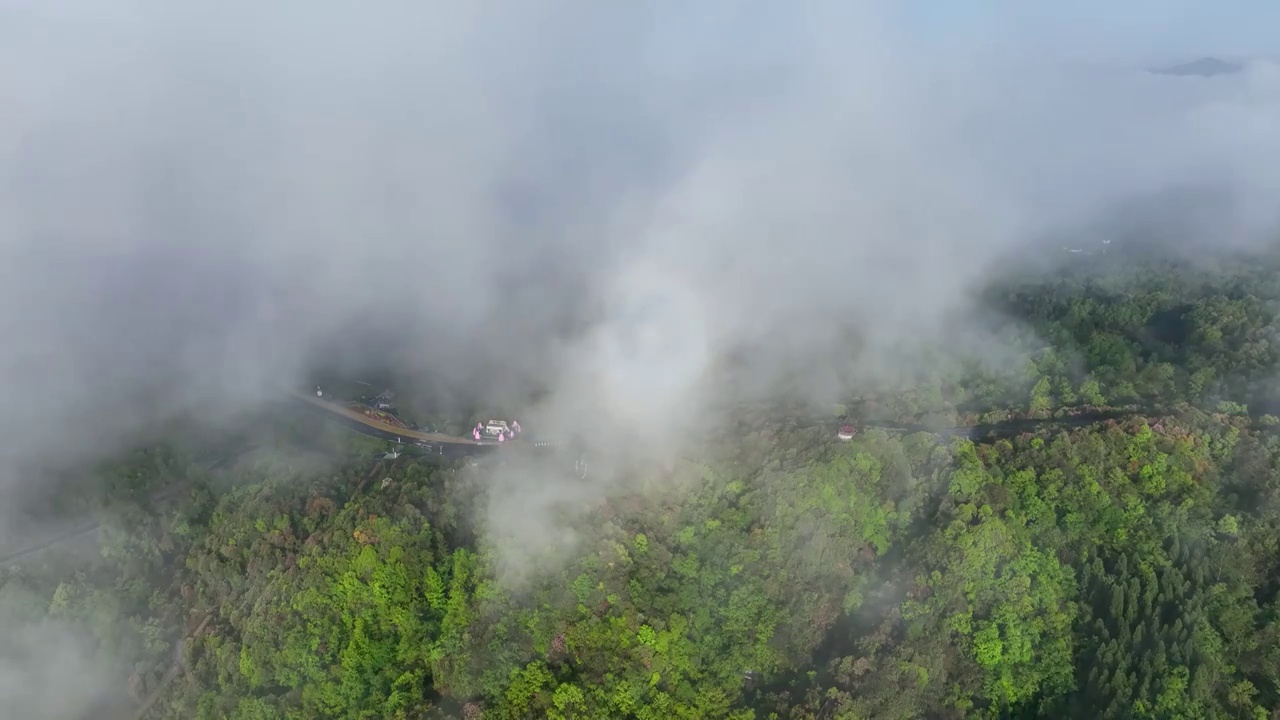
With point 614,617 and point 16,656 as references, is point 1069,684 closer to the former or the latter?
point 614,617

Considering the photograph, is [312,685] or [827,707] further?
[312,685]

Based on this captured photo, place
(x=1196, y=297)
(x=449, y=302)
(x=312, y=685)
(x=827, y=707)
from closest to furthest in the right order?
1. (x=827, y=707)
2. (x=312, y=685)
3. (x=1196, y=297)
4. (x=449, y=302)

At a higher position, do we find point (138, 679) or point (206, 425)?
point (206, 425)

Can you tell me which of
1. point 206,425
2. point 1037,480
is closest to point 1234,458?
point 1037,480

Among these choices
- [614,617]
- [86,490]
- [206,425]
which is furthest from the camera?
[206,425]

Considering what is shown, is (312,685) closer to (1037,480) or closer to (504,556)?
(504,556)

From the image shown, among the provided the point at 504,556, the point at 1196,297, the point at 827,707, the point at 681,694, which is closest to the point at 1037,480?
the point at 827,707

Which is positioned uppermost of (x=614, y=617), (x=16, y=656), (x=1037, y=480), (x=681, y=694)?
(x=1037, y=480)
